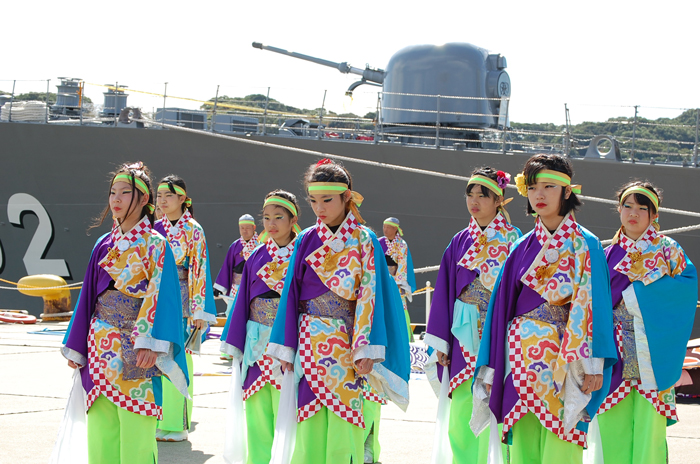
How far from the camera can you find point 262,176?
1366 cm

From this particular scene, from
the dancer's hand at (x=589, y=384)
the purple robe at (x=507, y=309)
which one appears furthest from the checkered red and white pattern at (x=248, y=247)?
the dancer's hand at (x=589, y=384)

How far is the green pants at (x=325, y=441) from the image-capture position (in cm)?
360

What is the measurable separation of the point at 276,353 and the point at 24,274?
1269 cm

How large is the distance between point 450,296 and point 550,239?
1.32 meters

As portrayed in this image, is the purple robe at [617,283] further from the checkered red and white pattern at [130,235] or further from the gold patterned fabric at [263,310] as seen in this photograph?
the checkered red and white pattern at [130,235]

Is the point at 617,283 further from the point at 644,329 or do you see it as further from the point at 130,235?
the point at 130,235

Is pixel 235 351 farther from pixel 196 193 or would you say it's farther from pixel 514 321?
pixel 196 193

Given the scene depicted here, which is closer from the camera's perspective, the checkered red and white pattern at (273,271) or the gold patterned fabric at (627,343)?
the gold patterned fabric at (627,343)

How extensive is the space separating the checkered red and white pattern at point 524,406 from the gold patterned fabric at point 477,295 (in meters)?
1.18

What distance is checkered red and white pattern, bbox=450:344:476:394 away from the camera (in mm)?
4465

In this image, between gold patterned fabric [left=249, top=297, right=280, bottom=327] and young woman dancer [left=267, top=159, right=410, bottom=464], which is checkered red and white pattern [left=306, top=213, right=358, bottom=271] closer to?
young woman dancer [left=267, top=159, right=410, bottom=464]

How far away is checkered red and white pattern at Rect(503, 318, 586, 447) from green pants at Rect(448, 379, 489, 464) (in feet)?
3.30

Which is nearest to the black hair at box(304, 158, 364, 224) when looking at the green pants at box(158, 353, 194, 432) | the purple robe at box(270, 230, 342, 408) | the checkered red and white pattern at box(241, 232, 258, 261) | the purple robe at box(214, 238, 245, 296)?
the purple robe at box(270, 230, 342, 408)

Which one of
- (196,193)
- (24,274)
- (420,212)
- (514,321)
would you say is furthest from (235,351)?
(24,274)
